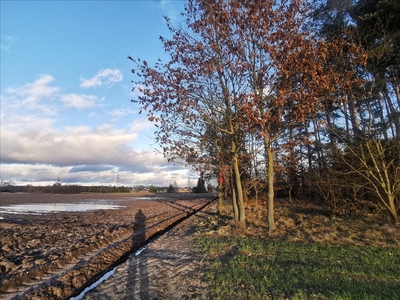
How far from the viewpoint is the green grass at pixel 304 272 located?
4.96 metres

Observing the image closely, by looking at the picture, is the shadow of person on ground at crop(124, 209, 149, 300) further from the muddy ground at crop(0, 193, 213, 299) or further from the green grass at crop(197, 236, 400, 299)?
the green grass at crop(197, 236, 400, 299)

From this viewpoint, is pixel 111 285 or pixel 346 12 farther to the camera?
pixel 346 12

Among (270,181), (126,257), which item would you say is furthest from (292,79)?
(126,257)

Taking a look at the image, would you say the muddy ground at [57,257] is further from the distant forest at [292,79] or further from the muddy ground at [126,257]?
the distant forest at [292,79]

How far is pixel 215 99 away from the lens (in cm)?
1248

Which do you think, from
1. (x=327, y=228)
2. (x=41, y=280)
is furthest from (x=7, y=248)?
(x=327, y=228)

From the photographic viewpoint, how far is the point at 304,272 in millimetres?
6051

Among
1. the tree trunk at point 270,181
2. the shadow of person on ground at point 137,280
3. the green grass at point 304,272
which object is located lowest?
the shadow of person on ground at point 137,280

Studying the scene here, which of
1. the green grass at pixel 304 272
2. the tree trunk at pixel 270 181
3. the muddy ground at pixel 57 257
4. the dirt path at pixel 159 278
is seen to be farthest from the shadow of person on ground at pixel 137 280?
the tree trunk at pixel 270 181

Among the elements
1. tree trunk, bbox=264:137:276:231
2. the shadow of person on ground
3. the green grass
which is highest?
tree trunk, bbox=264:137:276:231

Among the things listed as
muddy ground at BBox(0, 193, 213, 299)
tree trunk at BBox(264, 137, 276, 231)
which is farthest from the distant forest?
muddy ground at BBox(0, 193, 213, 299)

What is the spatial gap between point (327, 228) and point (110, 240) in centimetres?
898

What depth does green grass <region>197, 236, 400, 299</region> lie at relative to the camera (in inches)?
195

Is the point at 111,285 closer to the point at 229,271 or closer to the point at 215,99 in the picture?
the point at 229,271
